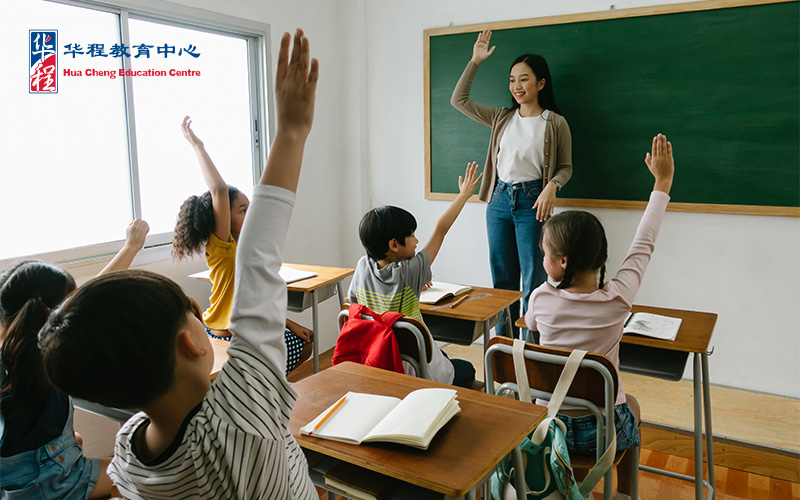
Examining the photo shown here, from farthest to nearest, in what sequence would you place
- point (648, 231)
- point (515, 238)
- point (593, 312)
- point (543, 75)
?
point (515, 238)
point (543, 75)
point (648, 231)
point (593, 312)

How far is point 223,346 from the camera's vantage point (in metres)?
2.10

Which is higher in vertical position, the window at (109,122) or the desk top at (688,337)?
the window at (109,122)

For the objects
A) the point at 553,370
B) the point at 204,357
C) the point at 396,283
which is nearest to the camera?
the point at 204,357

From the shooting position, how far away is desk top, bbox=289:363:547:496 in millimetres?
1131

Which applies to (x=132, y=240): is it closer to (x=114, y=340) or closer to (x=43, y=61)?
(x=43, y=61)

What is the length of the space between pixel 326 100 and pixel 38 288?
2.98 meters

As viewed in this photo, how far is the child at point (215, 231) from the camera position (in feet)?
8.99

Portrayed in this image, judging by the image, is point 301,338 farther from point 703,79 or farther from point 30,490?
point 703,79

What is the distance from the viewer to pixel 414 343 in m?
1.93

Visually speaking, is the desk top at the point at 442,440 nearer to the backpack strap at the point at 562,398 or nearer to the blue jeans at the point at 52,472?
the backpack strap at the point at 562,398

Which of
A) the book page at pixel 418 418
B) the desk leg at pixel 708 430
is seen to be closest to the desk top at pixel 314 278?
the book page at pixel 418 418

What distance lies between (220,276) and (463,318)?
3.87 feet

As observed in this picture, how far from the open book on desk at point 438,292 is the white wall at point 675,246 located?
4.50ft

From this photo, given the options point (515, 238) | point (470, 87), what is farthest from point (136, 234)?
point (470, 87)
